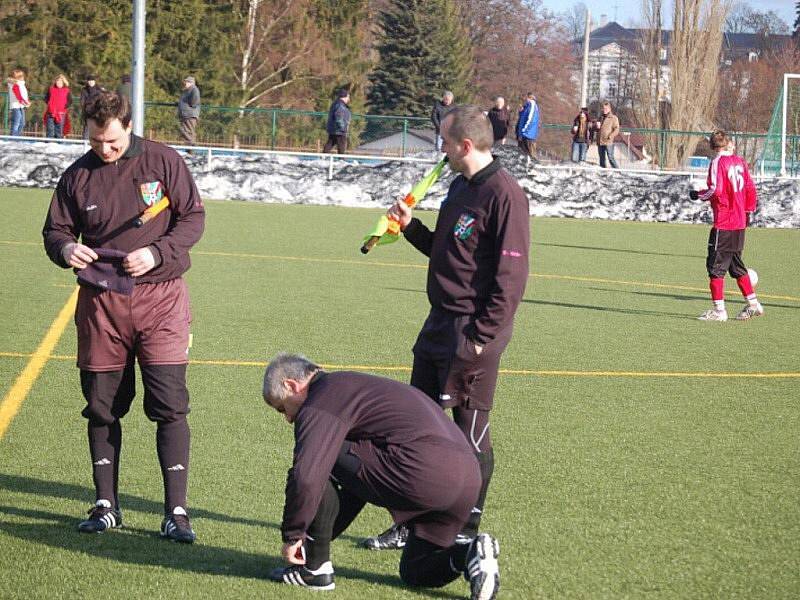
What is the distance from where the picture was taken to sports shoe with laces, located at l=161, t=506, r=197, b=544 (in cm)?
563

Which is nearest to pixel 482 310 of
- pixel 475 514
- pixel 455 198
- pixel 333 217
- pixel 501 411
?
pixel 455 198

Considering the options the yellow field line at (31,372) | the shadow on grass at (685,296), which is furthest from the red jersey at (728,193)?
the yellow field line at (31,372)

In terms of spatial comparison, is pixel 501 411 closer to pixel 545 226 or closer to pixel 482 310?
pixel 482 310

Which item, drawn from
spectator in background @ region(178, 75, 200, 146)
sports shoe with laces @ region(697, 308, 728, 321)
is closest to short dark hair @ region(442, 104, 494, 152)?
sports shoe with laces @ region(697, 308, 728, 321)

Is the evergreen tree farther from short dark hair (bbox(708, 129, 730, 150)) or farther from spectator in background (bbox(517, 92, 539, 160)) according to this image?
short dark hair (bbox(708, 129, 730, 150))

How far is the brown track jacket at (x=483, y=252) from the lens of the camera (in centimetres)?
545

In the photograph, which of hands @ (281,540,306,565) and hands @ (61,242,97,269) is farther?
hands @ (61,242,97,269)

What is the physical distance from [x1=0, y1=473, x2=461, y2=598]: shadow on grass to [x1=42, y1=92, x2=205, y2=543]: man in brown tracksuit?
86mm

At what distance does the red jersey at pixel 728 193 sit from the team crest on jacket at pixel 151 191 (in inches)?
332

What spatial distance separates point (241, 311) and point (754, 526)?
7.22 m

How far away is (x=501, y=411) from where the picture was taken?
852cm

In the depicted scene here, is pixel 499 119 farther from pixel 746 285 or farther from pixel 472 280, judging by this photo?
pixel 472 280

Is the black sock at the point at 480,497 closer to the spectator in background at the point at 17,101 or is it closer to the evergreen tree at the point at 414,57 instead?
the spectator in background at the point at 17,101

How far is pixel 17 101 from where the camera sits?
3111 centimetres
